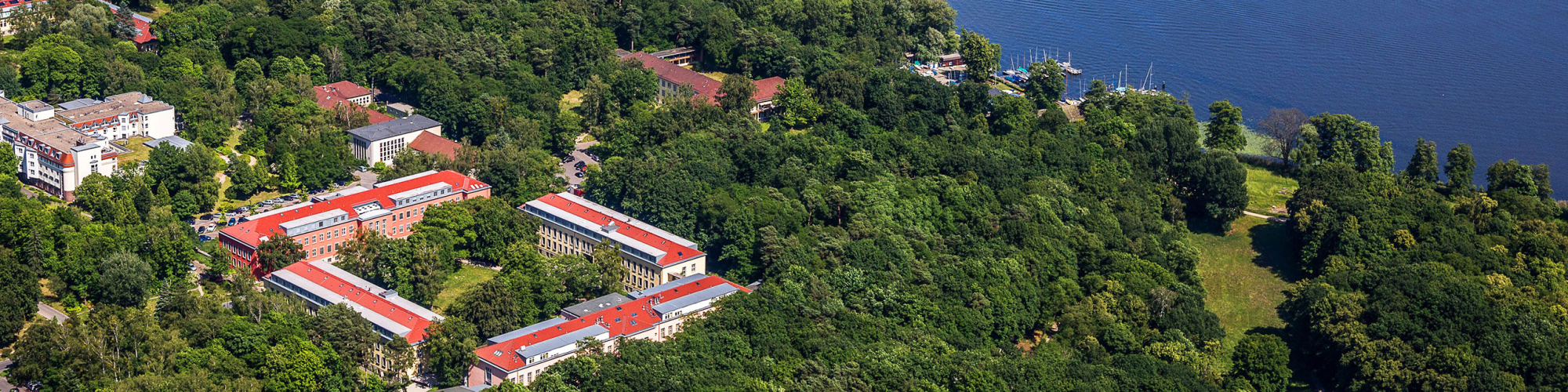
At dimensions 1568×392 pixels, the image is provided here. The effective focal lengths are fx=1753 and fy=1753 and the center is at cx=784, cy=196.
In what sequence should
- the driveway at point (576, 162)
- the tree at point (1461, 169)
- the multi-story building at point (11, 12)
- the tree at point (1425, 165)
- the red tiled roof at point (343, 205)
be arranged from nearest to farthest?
the red tiled roof at point (343, 205) < the driveway at point (576, 162) < the tree at point (1461, 169) < the tree at point (1425, 165) < the multi-story building at point (11, 12)

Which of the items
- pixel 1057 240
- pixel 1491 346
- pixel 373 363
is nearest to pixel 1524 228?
pixel 1491 346

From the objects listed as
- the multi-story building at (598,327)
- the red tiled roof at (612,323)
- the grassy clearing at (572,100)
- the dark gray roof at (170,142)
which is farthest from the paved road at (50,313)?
the grassy clearing at (572,100)

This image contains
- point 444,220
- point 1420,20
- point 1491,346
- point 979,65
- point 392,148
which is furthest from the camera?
point 1420,20

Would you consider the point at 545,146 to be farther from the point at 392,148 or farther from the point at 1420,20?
the point at 1420,20

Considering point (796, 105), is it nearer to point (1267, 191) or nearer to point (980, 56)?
point (980, 56)

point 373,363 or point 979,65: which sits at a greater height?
point 979,65

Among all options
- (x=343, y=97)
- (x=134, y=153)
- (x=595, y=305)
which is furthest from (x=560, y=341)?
(x=343, y=97)

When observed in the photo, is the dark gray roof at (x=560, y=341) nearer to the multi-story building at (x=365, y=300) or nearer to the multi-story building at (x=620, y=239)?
the multi-story building at (x=365, y=300)
